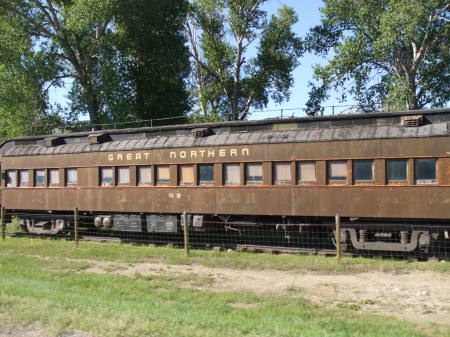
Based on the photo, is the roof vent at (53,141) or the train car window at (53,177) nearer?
the train car window at (53,177)

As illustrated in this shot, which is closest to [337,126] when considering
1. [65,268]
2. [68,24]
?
[65,268]

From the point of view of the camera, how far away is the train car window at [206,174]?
15.2 metres

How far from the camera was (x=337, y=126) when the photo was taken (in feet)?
45.2

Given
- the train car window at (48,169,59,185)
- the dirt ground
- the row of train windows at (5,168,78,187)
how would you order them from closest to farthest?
the dirt ground → the row of train windows at (5,168,78,187) → the train car window at (48,169,59,185)

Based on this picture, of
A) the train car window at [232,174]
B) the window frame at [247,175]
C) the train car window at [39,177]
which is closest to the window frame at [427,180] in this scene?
the window frame at [247,175]

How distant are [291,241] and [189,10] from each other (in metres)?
25.5

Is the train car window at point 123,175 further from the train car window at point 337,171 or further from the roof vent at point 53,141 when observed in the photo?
the train car window at point 337,171

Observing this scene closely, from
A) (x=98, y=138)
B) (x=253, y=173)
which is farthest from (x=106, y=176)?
(x=253, y=173)

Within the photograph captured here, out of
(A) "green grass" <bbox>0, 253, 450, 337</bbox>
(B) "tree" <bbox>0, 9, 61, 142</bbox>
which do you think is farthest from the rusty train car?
(B) "tree" <bbox>0, 9, 61, 142</bbox>

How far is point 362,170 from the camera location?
42.8 ft

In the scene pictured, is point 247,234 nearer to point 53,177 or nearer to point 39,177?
point 53,177

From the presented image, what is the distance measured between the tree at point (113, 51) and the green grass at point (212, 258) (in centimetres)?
1416

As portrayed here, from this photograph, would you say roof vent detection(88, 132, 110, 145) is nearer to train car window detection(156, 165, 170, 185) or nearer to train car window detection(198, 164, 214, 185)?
train car window detection(156, 165, 170, 185)

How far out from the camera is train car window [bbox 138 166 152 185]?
54.0 ft
